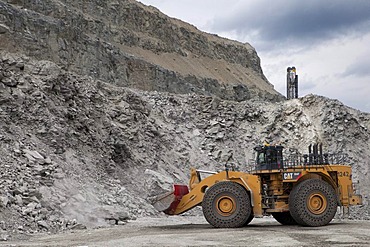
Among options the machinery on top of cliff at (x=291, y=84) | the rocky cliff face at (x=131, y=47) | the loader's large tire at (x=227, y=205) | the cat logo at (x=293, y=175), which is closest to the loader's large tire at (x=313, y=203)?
the cat logo at (x=293, y=175)

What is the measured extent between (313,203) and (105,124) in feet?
35.6

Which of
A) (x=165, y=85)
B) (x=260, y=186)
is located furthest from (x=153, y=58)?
(x=260, y=186)

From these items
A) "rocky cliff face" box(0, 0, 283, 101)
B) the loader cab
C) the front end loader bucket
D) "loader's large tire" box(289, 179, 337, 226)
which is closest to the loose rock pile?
the front end loader bucket

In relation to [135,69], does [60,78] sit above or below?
below

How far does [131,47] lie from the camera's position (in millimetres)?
37906

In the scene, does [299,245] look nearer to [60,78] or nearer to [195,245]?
[195,245]

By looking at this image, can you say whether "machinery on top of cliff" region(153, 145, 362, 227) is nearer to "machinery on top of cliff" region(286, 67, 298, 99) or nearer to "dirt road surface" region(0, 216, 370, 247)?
"dirt road surface" region(0, 216, 370, 247)

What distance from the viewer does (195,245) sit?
9.10 m

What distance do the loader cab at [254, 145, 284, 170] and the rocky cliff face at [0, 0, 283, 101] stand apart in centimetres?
1396

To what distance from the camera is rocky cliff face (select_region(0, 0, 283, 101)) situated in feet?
80.5

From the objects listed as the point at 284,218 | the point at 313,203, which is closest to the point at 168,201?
the point at 284,218

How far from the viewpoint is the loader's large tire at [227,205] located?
12.4 metres

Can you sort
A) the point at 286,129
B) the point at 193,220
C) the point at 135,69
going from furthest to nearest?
the point at 135,69 → the point at 286,129 → the point at 193,220

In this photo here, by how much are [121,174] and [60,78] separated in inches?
178
